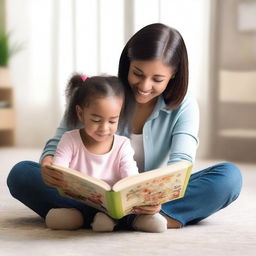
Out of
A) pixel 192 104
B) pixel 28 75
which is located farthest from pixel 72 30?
pixel 192 104

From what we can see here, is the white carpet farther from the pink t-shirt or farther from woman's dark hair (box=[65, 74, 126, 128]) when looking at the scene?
woman's dark hair (box=[65, 74, 126, 128])

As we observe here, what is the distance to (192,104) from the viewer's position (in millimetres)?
1645

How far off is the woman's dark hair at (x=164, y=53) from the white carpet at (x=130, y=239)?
Answer: 35cm

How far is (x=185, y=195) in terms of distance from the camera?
1.58 meters

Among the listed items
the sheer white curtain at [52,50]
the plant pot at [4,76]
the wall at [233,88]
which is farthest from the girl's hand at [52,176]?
the plant pot at [4,76]

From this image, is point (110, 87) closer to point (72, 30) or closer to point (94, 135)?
point (94, 135)

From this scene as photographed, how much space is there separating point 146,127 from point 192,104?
144 millimetres

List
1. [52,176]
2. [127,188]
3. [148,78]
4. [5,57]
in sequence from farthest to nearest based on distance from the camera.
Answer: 1. [5,57]
2. [148,78]
3. [52,176]
4. [127,188]

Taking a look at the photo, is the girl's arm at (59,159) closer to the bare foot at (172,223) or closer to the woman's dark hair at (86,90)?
the woman's dark hair at (86,90)

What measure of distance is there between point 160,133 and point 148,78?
7.5 inches

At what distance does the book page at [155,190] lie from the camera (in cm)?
130

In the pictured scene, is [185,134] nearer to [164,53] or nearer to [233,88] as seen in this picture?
[164,53]

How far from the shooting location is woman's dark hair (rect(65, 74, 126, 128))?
1.42 metres

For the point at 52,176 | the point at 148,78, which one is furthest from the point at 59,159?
the point at 148,78
